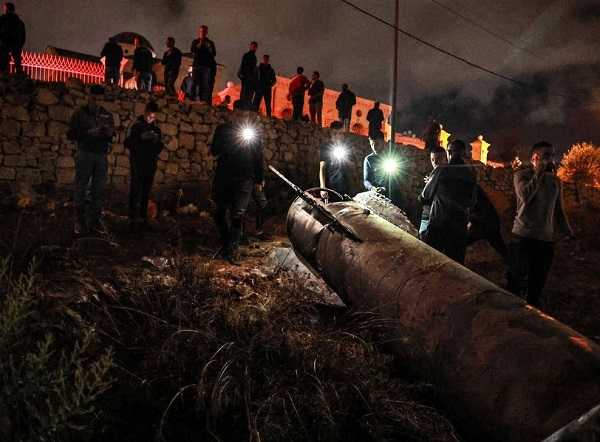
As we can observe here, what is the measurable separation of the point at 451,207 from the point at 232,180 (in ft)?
8.19

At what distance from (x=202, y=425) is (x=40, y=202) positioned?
6813 millimetres

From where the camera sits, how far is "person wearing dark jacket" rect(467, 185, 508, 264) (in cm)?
459

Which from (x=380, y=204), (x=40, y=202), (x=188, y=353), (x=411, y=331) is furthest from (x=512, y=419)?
(x=40, y=202)

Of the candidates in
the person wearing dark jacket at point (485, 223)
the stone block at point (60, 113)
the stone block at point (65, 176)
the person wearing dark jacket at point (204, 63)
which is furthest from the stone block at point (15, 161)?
the person wearing dark jacket at point (485, 223)

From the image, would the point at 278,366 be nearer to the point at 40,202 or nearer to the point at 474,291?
the point at 474,291

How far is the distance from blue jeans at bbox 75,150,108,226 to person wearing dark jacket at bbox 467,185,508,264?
4.92m

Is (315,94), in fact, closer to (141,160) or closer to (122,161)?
(122,161)

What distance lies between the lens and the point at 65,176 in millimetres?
7500

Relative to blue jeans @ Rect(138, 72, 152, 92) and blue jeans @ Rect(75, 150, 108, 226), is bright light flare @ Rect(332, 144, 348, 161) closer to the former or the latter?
blue jeans @ Rect(75, 150, 108, 226)

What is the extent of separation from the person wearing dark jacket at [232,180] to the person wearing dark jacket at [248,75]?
5.55 metres

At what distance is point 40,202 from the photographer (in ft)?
22.7

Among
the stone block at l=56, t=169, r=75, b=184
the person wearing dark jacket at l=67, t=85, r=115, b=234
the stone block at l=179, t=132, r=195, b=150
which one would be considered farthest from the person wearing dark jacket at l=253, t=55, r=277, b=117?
the person wearing dark jacket at l=67, t=85, r=115, b=234

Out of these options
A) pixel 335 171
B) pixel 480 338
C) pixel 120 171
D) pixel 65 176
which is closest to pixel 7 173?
pixel 65 176

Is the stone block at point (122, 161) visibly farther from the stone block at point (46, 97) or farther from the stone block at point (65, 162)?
the stone block at point (46, 97)
